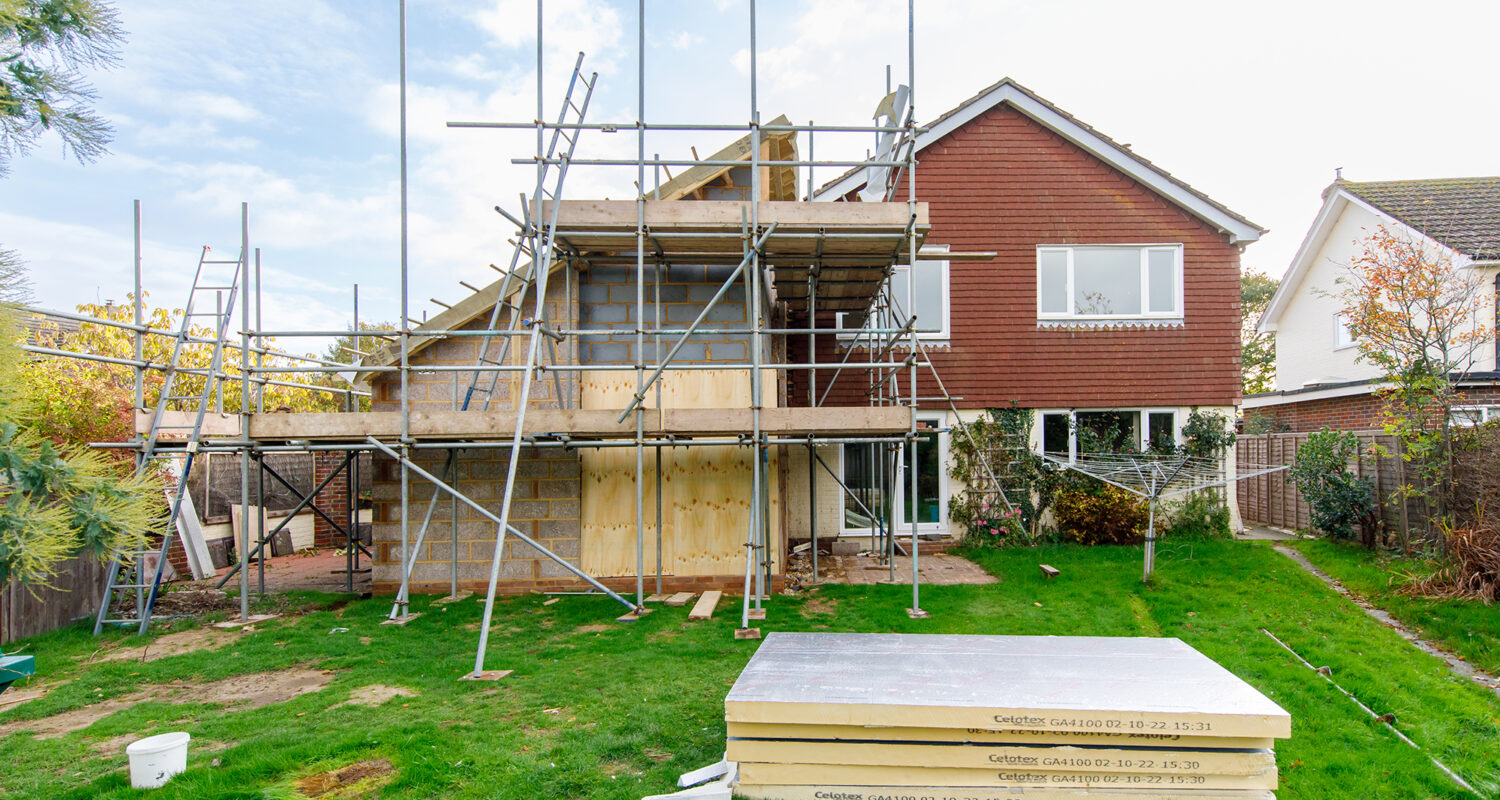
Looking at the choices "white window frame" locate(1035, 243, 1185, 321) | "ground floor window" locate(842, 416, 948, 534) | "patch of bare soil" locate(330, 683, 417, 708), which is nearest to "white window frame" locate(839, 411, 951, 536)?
"ground floor window" locate(842, 416, 948, 534)

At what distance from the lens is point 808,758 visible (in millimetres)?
3531

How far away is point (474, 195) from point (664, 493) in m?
4.13

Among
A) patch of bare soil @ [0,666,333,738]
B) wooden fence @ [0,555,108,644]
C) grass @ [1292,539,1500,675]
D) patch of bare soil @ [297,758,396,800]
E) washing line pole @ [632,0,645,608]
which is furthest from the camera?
washing line pole @ [632,0,645,608]

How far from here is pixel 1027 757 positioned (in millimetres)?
3412

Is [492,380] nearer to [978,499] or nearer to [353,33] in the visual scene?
[353,33]

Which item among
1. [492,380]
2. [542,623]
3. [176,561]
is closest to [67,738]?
[542,623]

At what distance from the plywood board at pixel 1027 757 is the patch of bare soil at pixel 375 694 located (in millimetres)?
3376

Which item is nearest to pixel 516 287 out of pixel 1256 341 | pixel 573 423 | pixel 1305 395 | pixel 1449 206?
pixel 573 423

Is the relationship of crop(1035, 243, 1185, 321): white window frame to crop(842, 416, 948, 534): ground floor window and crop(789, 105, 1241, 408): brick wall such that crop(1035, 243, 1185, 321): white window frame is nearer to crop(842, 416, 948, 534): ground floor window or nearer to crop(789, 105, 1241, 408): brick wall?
crop(789, 105, 1241, 408): brick wall

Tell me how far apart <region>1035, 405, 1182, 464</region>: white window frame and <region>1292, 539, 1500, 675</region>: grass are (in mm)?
2820

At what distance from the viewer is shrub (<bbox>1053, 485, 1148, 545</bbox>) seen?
38.4ft

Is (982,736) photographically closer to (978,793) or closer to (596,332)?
(978,793)

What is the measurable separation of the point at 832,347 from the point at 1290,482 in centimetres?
821

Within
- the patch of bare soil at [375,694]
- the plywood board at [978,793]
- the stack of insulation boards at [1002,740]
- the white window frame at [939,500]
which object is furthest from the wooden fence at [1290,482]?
the patch of bare soil at [375,694]
